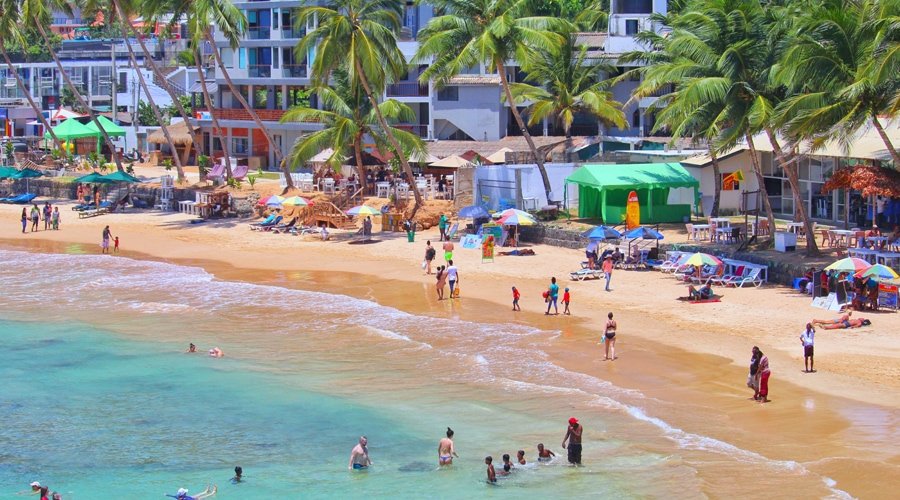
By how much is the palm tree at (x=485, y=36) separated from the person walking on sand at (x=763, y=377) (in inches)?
794

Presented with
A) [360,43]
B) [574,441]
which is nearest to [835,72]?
[574,441]

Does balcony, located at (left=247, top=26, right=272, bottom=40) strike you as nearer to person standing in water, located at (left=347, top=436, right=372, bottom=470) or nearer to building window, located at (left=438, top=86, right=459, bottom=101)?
building window, located at (left=438, top=86, right=459, bottom=101)

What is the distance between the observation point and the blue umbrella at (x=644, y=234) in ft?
108

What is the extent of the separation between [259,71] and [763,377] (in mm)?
45680

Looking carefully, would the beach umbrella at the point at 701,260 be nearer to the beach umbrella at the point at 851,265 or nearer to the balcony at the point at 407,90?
the beach umbrella at the point at 851,265

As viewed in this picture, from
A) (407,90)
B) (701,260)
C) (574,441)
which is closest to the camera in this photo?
(574,441)

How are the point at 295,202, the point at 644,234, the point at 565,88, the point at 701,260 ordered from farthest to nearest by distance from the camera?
the point at 565,88 < the point at 295,202 < the point at 644,234 < the point at 701,260

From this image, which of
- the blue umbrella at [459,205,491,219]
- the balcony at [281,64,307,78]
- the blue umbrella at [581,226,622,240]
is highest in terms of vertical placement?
the balcony at [281,64,307,78]

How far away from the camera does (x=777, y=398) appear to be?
67.9 feet

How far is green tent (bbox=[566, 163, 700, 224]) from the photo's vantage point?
1476 inches

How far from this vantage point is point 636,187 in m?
37.5

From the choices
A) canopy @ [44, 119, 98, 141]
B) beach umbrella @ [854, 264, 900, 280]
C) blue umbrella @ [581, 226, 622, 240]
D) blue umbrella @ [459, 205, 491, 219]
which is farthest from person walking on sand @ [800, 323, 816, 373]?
canopy @ [44, 119, 98, 141]

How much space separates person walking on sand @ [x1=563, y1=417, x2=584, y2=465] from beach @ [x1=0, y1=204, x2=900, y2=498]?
0.31 m

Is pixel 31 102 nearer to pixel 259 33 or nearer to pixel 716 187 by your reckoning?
pixel 259 33
